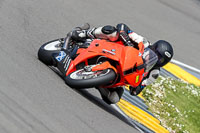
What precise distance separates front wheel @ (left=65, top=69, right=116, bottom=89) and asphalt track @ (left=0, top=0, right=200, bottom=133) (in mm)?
132

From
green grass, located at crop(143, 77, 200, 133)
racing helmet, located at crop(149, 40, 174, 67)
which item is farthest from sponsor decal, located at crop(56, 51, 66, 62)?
green grass, located at crop(143, 77, 200, 133)

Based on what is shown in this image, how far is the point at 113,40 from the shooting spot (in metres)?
6.96

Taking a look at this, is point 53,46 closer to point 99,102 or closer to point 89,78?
point 99,102

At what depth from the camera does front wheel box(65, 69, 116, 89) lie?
634cm

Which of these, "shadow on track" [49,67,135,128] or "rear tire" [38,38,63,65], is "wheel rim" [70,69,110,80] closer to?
"shadow on track" [49,67,135,128]

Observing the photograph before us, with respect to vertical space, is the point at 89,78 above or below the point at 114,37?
below

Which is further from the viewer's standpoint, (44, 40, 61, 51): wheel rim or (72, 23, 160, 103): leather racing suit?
(44, 40, 61, 51): wheel rim

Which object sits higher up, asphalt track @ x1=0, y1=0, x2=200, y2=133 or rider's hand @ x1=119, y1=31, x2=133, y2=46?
rider's hand @ x1=119, y1=31, x2=133, y2=46

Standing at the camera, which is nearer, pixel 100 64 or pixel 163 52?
pixel 100 64

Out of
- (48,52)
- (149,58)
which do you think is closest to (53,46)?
(48,52)

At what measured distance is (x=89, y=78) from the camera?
6.40 m

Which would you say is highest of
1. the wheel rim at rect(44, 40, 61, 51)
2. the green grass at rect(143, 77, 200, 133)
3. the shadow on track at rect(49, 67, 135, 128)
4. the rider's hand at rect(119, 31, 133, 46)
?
the rider's hand at rect(119, 31, 133, 46)

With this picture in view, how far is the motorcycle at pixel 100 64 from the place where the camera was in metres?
6.46

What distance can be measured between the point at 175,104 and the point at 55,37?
2.84 m
